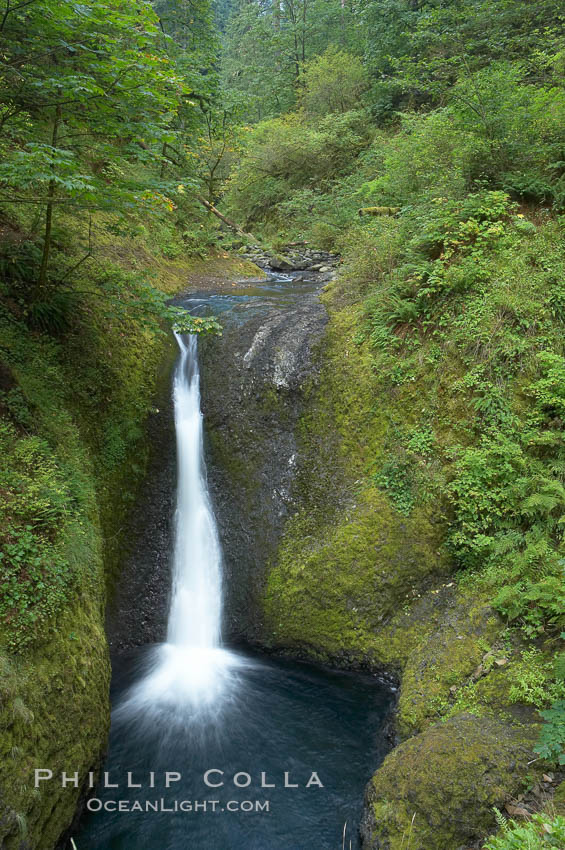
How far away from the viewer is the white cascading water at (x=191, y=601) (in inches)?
221

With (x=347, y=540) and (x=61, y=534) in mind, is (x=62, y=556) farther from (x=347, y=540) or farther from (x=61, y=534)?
(x=347, y=540)

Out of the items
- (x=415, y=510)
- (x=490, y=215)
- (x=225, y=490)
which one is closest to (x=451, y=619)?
(x=415, y=510)

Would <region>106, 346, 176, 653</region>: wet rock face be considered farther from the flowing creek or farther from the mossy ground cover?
the mossy ground cover

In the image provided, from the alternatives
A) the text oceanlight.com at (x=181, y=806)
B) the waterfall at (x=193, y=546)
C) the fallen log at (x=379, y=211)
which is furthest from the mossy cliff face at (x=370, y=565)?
the fallen log at (x=379, y=211)

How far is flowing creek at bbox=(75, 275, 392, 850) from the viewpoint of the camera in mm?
4191

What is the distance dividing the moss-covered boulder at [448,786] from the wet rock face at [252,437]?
8.76 feet

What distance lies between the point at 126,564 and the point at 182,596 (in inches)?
35.9

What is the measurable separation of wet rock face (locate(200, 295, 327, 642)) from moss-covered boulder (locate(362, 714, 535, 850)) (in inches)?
105

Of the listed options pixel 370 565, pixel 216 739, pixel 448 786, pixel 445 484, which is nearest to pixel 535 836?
pixel 448 786

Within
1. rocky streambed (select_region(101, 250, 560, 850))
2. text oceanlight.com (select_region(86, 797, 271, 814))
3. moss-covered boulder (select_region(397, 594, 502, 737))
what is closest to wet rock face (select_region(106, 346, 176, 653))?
rocky streambed (select_region(101, 250, 560, 850))

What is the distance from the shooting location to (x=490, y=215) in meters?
6.74

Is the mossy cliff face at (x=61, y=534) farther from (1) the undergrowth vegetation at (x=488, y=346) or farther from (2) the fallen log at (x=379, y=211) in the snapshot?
(2) the fallen log at (x=379, y=211)

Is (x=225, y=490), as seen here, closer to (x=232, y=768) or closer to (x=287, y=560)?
(x=287, y=560)

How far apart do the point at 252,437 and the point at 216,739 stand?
3904mm
